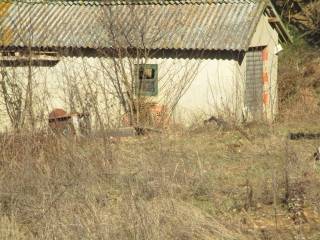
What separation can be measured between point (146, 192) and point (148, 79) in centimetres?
962

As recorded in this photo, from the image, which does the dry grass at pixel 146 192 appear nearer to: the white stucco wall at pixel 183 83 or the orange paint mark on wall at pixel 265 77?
the white stucco wall at pixel 183 83

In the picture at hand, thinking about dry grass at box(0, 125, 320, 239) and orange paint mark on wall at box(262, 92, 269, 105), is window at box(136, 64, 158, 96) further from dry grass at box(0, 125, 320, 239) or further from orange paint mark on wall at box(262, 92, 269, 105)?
dry grass at box(0, 125, 320, 239)

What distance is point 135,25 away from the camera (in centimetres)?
1598

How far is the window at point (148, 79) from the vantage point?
15812 millimetres

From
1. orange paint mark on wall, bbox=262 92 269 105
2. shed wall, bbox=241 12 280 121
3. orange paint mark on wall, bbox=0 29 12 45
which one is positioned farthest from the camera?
orange paint mark on wall, bbox=262 92 269 105

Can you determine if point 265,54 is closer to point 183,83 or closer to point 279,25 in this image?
point 279,25

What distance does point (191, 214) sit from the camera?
608 centimetres

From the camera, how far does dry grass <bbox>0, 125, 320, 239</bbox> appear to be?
19.0 feet

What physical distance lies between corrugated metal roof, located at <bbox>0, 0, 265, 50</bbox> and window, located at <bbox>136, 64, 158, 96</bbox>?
25.5 inches

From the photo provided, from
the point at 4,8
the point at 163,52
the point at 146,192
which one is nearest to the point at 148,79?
the point at 163,52

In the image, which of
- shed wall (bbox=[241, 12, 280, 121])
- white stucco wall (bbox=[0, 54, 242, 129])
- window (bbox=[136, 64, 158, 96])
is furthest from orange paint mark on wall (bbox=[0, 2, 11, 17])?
shed wall (bbox=[241, 12, 280, 121])

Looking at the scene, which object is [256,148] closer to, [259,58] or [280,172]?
[280,172]

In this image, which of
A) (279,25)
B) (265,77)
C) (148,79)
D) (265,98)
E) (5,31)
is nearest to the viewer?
(148,79)

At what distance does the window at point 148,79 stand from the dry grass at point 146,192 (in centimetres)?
636
